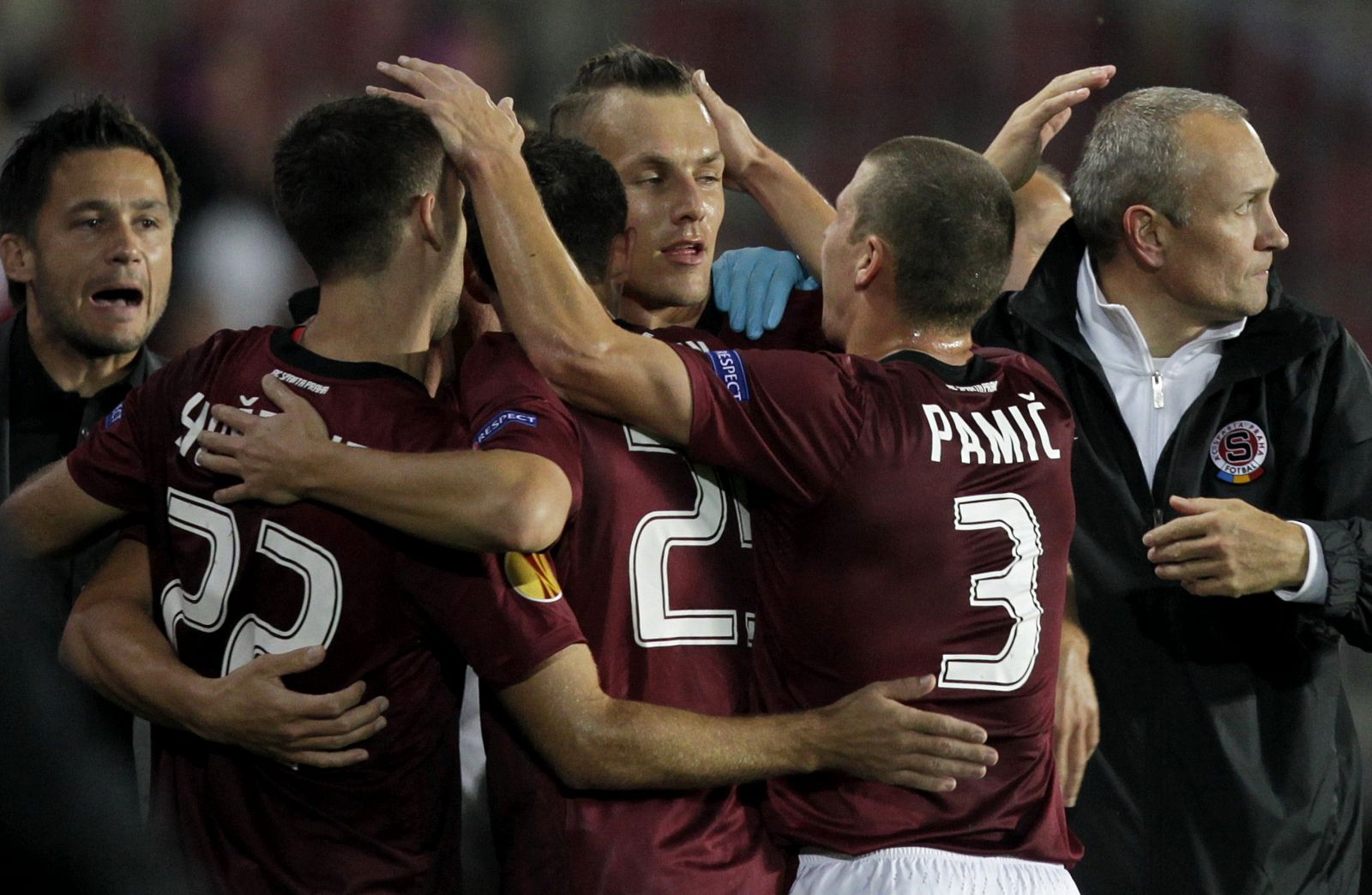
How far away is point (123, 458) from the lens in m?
2.50

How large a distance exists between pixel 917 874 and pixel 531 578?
740mm

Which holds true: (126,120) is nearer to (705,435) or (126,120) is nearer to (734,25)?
(705,435)

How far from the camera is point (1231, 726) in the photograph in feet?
10.4

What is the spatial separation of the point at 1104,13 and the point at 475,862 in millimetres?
5383

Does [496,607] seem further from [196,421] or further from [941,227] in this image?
[941,227]

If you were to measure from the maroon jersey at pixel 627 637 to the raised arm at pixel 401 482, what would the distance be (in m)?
0.11

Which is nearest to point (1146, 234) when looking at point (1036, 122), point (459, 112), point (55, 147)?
point (1036, 122)

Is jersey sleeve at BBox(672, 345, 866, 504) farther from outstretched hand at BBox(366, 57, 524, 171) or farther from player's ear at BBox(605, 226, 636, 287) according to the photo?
outstretched hand at BBox(366, 57, 524, 171)

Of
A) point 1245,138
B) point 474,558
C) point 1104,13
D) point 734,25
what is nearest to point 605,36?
point 734,25

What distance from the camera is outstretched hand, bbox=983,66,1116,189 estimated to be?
354cm

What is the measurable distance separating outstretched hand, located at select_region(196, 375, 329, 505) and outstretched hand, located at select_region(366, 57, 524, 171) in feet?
1.53

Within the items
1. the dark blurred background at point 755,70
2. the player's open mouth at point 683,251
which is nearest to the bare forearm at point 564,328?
the player's open mouth at point 683,251

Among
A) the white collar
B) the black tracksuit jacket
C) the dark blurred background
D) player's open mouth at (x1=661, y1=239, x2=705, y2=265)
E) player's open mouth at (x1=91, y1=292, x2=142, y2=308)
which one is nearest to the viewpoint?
player's open mouth at (x1=661, y1=239, x2=705, y2=265)

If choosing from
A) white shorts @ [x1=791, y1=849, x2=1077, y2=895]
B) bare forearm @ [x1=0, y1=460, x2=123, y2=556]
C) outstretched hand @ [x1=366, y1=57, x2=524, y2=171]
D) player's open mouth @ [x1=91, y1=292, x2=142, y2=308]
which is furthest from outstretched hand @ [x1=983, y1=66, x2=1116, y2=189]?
bare forearm @ [x1=0, y1=460, x2=123, y2=556]
